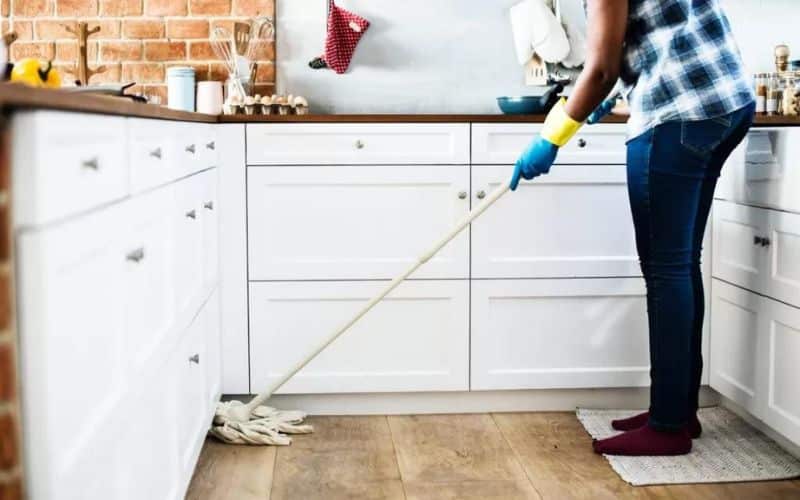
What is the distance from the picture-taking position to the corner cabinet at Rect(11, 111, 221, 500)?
1.06 metres

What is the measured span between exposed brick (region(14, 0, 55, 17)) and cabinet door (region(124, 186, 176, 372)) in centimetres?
159

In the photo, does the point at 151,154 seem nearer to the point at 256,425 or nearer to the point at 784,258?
the point at 256,425

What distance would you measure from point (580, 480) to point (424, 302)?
77 cm

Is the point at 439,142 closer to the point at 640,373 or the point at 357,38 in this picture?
the point at 357,38

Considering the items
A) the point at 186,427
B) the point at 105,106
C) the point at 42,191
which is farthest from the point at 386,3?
the point at 42,191

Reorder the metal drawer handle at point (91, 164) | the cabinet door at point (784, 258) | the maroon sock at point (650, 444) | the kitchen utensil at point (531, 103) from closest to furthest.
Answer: the metal drawer handle at point (91, 164) < the cabinet door at point (784, 258) < the maroon sock at point (650, 444) < the kitchen utensil at point (531, 103)

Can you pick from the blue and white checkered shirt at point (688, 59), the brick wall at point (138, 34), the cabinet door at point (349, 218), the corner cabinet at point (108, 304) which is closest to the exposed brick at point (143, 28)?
the brick wall at point (138, 34)

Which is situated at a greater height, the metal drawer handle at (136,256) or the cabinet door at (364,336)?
the metal drawer handle at (136,256)

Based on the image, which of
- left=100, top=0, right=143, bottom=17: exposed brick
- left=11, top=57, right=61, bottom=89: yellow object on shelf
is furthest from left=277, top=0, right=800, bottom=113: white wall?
left=11, top=57, right=61, bottom=89: yellow object on shelf

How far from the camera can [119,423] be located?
4.88 feet

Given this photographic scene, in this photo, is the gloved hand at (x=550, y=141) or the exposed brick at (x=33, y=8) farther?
the exposed brick at (x=33, y=8)

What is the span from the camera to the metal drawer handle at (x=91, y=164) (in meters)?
1.29

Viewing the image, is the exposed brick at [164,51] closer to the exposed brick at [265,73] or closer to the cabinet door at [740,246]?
the exposed brick at [265,73]

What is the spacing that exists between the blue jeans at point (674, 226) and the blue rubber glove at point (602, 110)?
0.22 metres
